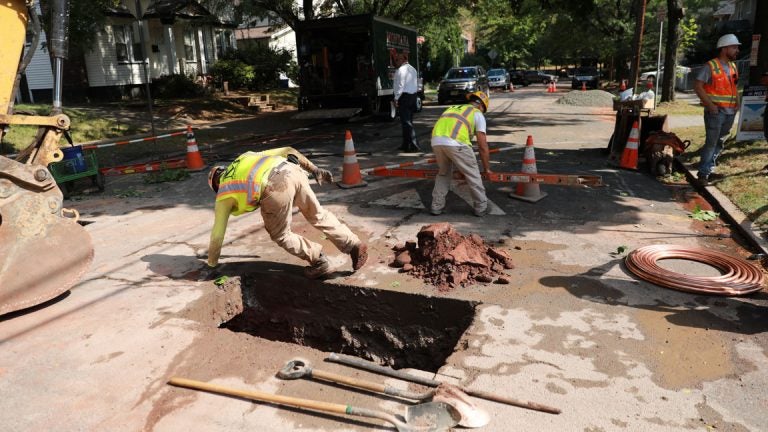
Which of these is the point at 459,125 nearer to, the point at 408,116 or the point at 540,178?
the point at 540,178

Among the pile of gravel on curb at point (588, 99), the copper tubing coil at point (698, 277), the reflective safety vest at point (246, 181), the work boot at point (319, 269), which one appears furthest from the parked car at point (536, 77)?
the reflective safety vest at point (246, 181)

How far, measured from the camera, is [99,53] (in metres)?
22.1

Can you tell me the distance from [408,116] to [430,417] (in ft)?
28.3

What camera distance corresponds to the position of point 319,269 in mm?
4852

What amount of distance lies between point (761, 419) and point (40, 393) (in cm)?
421

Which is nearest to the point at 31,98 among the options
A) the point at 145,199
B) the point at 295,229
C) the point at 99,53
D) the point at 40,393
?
the point at 99,53

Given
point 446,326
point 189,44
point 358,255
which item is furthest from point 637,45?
point 189,44

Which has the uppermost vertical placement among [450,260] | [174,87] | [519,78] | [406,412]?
[519,78]

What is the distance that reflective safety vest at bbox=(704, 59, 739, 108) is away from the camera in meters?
7.49

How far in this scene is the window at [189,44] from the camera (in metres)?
26.2

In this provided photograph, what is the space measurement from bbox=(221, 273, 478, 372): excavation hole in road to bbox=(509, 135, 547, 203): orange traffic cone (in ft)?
10.2

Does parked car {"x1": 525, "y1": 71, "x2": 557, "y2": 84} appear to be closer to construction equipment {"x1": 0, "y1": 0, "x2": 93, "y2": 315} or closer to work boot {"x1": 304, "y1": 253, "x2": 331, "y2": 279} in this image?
work boot {"x1": 304, "y1": 253, "x2": 331, "y2": 279}

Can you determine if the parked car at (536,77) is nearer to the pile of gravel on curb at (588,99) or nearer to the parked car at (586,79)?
the parked car at (586,79)

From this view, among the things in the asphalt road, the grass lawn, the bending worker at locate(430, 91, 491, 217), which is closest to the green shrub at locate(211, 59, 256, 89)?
the asphalt road
